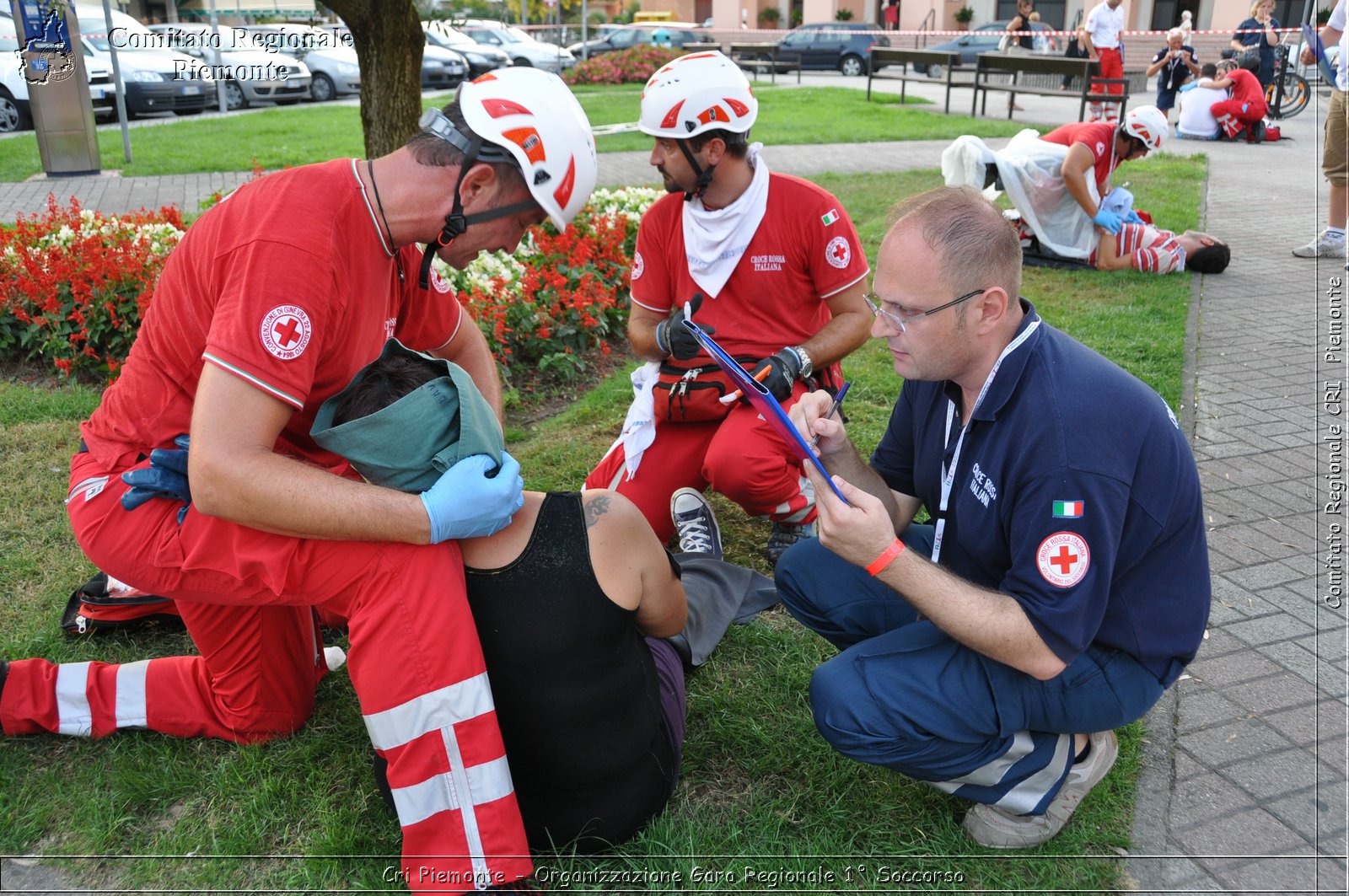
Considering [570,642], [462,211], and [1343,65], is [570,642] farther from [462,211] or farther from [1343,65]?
[1343,65]

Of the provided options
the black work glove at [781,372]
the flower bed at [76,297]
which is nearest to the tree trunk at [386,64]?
the flower bed at [76,297]

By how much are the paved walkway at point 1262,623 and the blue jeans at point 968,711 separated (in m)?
0.41

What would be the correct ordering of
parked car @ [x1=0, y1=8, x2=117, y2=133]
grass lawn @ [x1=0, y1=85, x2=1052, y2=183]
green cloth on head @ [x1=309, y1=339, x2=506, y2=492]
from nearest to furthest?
green cloth on head @ [x1=309, y1=339, x2=506, y2=492], grass lawn @ [x1=0, y1=85, x2=1052, y2=183], parked car @ [x1=0, y1=8, x2=117, y2=133]

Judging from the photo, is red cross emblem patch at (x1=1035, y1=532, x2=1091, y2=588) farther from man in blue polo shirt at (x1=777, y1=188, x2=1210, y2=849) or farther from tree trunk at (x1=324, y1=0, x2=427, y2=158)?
tree trunk at (x1=324, y1=0, x2=427, y2=158)

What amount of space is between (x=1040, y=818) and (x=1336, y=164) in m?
7.71

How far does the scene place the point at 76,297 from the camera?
5734mm

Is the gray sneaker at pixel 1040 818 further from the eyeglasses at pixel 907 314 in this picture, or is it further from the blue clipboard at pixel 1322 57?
the blue clipboard at pixel 1322 57

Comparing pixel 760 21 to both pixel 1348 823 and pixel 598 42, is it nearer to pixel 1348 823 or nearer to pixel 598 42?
pixel 598 42

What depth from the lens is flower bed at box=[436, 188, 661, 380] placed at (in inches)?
232

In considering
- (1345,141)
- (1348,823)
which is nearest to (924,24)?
(1345,141)

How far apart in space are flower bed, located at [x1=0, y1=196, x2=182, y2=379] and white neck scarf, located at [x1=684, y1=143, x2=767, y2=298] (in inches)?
A: 128

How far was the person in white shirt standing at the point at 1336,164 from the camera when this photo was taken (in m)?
8.01

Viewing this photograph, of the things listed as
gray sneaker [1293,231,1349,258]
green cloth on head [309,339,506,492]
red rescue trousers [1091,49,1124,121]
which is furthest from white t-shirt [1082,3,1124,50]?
green cloth on head [309,339,506,492]

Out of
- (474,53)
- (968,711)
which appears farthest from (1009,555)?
(474,53)
